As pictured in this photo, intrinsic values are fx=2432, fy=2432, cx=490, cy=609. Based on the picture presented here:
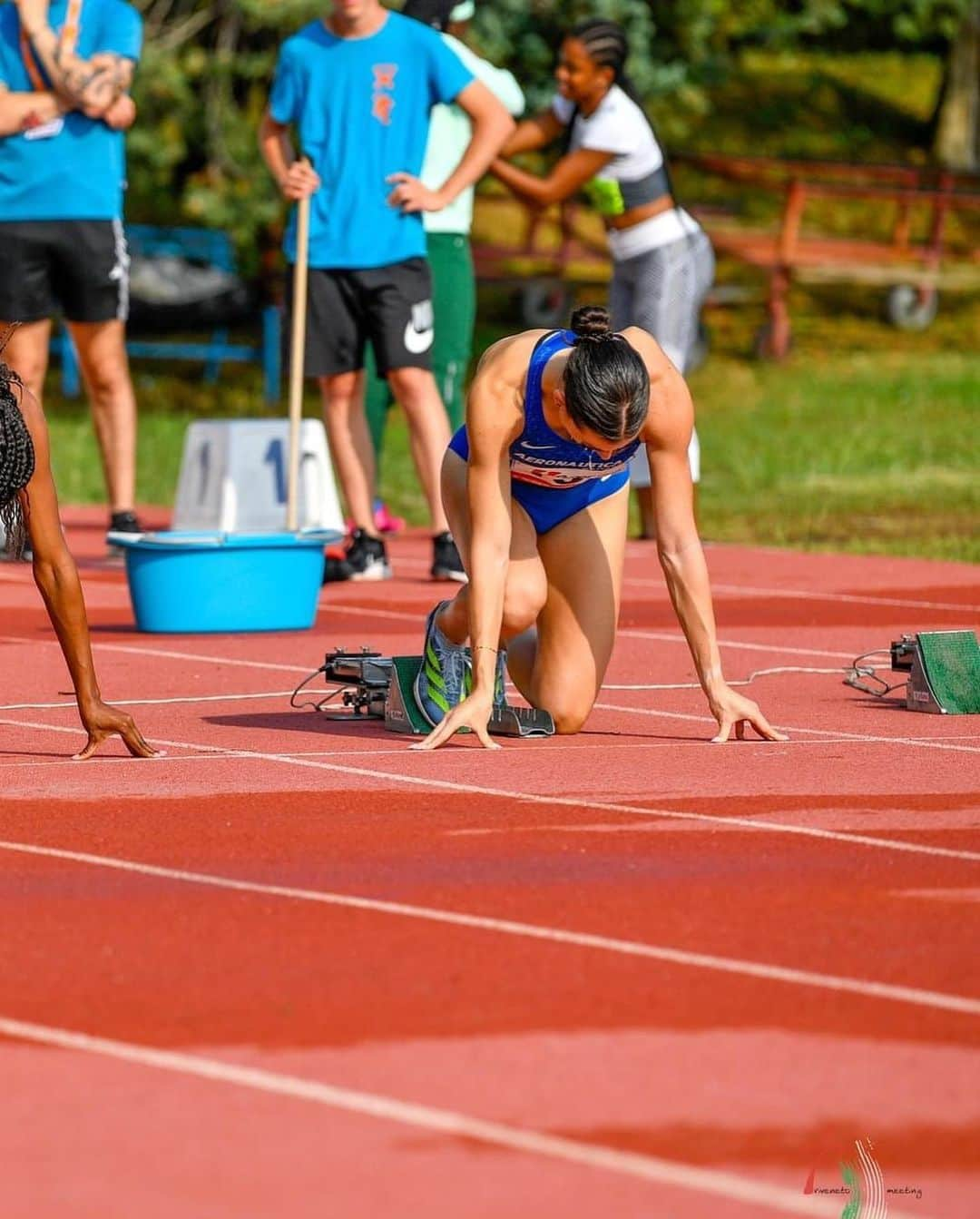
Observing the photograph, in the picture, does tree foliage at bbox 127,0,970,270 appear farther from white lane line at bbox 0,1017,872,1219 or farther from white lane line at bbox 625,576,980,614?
white lane line at bbox 0,1017,872,1219

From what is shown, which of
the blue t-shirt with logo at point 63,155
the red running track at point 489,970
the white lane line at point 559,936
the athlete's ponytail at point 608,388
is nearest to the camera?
the red running track at point 489,970

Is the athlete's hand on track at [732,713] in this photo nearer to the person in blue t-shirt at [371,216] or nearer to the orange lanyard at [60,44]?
the person in blue t-shirt at [371,216]

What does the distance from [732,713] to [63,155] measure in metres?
4.96

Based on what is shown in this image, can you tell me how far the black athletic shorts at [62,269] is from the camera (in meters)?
9.79

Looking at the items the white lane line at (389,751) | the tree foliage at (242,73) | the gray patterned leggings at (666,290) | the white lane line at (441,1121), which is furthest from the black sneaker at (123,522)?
the tree foliage at (242,73)

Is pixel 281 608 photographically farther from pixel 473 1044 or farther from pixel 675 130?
pixel 675 130

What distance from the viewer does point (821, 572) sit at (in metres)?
10.3

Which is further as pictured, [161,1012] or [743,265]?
[743,265]

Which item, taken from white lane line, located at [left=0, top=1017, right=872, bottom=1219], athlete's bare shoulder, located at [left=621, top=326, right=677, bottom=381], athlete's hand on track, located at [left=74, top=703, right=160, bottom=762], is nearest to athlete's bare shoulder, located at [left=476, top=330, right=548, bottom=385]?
athlete's bare shoulder, located at [left=621, top=326, right=677, bottom=381]

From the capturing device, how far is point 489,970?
396 centimetres

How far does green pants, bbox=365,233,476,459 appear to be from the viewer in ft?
34.8

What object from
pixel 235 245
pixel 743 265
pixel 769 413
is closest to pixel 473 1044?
pixel 769 413

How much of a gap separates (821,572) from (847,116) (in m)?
25.6

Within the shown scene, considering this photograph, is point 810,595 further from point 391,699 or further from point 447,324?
point 391,699
